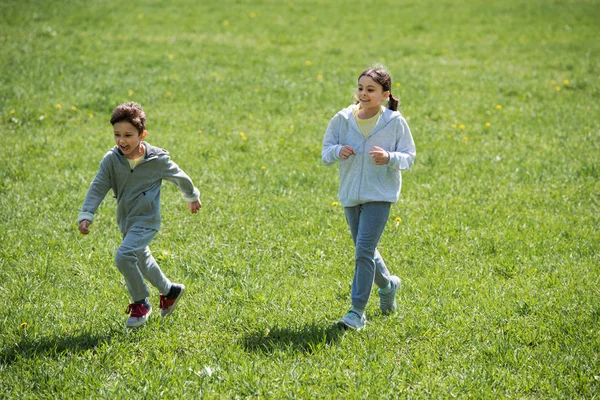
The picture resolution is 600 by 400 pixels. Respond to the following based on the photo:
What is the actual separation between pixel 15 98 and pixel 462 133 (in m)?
6.68

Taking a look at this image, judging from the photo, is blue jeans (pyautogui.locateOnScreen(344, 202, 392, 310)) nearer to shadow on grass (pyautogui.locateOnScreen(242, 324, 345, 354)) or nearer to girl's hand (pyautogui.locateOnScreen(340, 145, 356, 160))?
shadow on grass (pyautogui.locateOnScreen(242, 324, 345, 354))

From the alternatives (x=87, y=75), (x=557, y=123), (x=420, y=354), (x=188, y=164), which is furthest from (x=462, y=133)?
(x=87, y=75)

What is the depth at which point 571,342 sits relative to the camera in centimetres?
430

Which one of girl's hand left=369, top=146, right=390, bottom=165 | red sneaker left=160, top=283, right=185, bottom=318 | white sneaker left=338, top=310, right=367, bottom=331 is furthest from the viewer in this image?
red sneaker left=160, top=283, right=185, bottom=318

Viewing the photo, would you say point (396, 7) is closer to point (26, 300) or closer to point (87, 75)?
point (87, 75)

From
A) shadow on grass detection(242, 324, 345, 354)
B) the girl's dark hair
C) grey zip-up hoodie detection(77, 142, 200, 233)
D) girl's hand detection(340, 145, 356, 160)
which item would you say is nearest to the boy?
grey zip-up hoodie detection(77, 142, 200, 233)

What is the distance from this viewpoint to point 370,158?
444 cm

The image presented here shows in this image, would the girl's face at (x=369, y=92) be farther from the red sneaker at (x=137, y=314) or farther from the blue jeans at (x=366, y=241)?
the red sneaker at (x=137, y=314)

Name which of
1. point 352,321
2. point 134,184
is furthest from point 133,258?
point 352,321

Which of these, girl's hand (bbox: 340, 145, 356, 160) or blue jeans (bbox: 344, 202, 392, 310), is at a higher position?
girl's hand (bbox: 340, 145, 356, 160)

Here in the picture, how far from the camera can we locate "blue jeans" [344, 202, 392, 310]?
173 inches

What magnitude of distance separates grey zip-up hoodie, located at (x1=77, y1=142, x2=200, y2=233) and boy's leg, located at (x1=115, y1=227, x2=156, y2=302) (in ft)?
0.24

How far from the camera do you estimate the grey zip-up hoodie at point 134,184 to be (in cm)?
438

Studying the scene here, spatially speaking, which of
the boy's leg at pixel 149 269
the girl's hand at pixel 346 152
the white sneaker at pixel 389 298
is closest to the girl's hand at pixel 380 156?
the girl's hand at pixel 346 152
